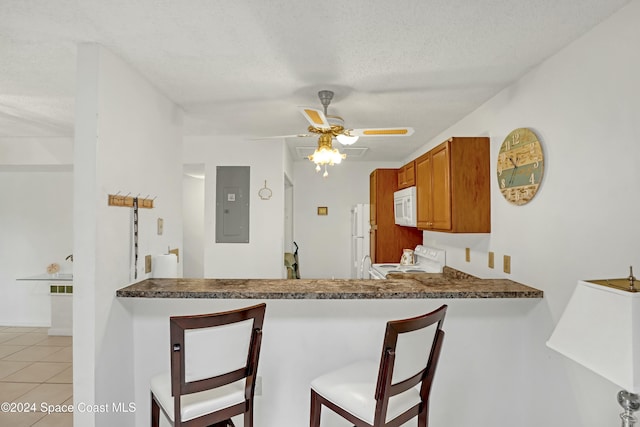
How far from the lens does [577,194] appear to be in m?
1.80

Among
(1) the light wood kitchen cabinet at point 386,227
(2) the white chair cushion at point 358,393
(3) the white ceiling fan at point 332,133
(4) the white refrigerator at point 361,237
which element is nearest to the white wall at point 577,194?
(3) the white ceiling fan at point 332,133

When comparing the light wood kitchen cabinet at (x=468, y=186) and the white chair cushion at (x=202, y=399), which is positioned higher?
the light wood kitchen cabinet at (x=468, y=186)

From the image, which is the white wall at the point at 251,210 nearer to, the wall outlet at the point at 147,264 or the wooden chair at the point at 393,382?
the wall outlet at the point at 147,264

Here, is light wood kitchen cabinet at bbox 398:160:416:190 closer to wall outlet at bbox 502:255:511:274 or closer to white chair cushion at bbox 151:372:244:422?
wall outlet at bbox 502:255:511:274

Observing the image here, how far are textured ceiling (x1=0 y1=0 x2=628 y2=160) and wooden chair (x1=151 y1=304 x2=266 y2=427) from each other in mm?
1372

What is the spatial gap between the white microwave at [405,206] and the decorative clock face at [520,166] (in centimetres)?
122

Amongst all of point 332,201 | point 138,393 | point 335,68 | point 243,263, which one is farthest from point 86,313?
point 332,201

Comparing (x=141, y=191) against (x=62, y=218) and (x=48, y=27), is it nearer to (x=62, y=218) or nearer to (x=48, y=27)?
(x=48, y=27)

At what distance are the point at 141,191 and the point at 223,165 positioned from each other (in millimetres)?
1865

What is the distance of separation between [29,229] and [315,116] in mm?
4808

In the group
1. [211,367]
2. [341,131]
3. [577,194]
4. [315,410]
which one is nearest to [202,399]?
[211,367]

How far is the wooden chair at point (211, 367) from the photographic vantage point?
4.48 feet

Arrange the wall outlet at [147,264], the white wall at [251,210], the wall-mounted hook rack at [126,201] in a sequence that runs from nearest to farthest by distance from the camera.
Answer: the wall-mounted hook rack at [126,201] < the wall outlet at [147,264] < the white wall at [251,210]

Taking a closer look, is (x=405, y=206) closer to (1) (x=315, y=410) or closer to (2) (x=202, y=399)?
(1) (x=315, y=410)
